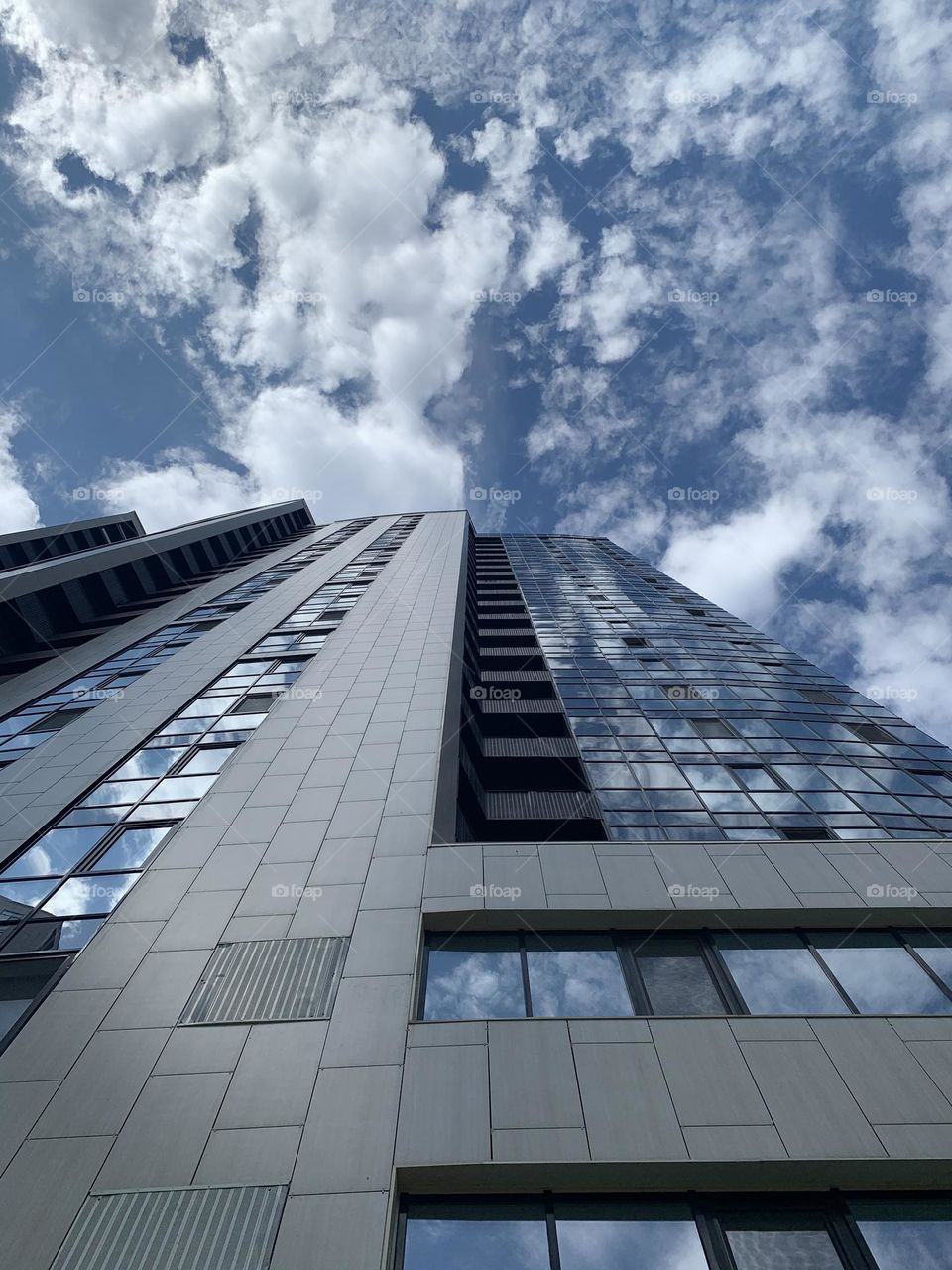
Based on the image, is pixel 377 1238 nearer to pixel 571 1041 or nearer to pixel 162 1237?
pixel 162 1237

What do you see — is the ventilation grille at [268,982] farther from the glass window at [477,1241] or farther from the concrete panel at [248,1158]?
the glass window at [477,1241]

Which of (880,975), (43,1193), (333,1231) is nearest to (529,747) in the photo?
(880,975)

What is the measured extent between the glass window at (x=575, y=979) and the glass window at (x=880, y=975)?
360 cm

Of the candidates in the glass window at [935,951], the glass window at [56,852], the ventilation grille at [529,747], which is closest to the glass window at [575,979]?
the glass window at [935,951]

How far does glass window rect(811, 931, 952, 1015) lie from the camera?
374 inches

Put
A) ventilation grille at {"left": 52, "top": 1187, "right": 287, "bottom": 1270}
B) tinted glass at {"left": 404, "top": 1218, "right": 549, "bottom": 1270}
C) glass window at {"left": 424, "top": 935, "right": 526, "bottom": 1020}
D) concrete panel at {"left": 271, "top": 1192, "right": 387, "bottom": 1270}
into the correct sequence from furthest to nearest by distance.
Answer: glass window at {"left": 424, "top": 935, "right": 526, "bottom": 1020}
tinted glass at {"left": 404, "top": 1218, "right": 549, "bottom": 1270}
ventilation grille at {"left": 52, "top": 1187, "right": 287, "bottom": 1270}
concrete panel at {"left": 271, "top": 1192, "right": 387, "bottom": 1270}

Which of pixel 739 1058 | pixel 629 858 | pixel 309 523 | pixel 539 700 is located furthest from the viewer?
pixel 309 523

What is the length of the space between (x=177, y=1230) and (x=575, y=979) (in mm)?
5872

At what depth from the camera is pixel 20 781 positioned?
15406 millimetres

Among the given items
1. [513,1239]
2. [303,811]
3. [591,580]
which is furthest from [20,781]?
[591,580]

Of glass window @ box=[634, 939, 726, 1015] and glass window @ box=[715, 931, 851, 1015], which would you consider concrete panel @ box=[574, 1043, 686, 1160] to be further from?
glass window @ box=[715, 931, 851, 1015]

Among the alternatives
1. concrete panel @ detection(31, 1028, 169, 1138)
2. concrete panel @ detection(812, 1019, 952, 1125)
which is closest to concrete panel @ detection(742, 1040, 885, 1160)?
concrete panel @ detection(812, 1019, 952, 1125)

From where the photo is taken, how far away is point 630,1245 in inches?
279

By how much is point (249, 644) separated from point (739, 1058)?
21.0m
